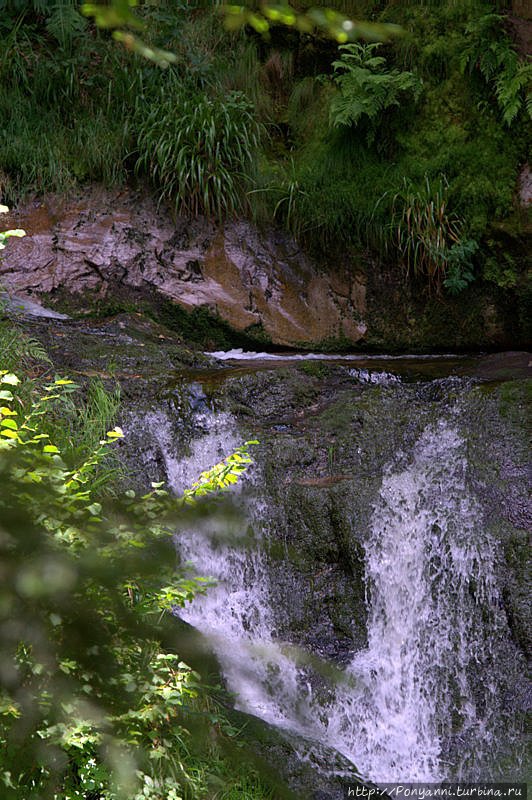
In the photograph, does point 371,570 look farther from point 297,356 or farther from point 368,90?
point 368,90

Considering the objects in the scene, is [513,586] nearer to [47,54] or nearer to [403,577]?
[403,577]

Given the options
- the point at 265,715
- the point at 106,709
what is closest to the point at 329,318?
the point at 265,715

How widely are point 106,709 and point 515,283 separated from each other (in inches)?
247

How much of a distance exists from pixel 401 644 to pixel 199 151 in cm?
550

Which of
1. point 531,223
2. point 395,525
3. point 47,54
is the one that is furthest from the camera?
point 47,54

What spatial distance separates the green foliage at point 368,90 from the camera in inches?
273

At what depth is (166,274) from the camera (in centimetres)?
720

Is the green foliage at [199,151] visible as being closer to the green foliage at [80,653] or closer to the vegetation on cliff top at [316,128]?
the vegetation on cliff top at [316,128]

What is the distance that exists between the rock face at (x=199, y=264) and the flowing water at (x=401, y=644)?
3356 mm

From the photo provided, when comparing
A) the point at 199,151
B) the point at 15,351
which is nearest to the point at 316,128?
the point at 199,151

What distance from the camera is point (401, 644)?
3.76 meters

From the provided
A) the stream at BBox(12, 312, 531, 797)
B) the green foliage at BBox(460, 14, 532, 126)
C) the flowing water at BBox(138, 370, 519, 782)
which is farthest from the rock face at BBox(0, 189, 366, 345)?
the flowing water at BBox(138, 370, 519, 782)

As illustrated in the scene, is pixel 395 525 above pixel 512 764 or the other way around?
above

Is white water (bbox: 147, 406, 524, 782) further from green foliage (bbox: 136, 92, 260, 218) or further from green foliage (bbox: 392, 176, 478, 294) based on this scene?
green foliage (bbox: 136, 92, 260, 218)
